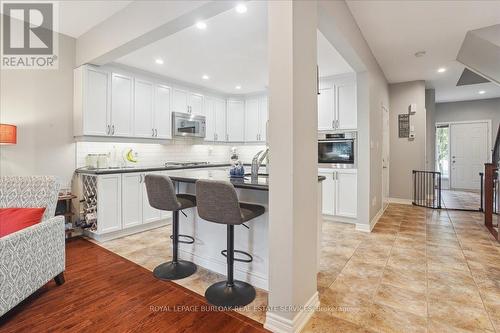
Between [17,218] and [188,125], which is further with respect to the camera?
[188,125]

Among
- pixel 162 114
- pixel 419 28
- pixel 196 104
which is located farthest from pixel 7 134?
pixel 419 28

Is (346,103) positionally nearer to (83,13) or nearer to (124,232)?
(83,13)

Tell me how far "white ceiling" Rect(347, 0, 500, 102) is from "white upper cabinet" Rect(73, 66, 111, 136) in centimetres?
343

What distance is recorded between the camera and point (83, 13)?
2.97 meters

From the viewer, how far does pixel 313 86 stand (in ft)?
6.24

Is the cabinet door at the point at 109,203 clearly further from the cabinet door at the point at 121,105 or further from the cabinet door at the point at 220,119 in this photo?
the cabinet door at the point at 220,119

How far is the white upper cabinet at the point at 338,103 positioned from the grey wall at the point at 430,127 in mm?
3511

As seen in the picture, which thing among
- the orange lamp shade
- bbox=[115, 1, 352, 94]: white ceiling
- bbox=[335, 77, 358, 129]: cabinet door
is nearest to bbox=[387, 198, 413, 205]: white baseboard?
bbox=[335, 77, 358, 129]: cabinet door

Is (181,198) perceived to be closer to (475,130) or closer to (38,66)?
(38,66)

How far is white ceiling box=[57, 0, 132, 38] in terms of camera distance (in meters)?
2.77

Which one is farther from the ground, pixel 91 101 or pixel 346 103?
pixel 346 103

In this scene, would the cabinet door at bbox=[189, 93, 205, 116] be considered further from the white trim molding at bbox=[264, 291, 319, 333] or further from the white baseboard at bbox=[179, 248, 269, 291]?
the white trim molding at bbox=[264, 291, 319, 333]

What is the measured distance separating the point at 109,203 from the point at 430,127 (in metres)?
7.63

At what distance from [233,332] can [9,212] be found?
207 cm
